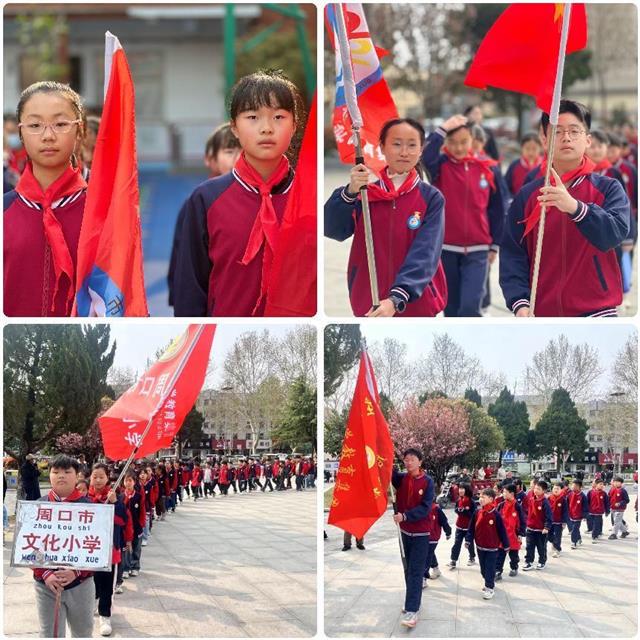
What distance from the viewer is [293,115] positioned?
395 centimetres

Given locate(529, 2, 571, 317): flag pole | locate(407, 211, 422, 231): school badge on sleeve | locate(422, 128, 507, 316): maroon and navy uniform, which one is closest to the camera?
locate(529, 2, 571, 317): flag pole

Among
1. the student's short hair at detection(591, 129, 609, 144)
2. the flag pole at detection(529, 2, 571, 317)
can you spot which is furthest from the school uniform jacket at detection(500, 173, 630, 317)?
the student's short hair at detection(591, 129, 609, 144)

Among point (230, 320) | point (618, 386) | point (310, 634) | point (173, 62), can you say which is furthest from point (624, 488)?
point (173, 62)

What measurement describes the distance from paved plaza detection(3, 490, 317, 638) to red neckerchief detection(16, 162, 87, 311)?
867 mm

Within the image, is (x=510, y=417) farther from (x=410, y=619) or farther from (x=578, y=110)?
(x=578, y=110)

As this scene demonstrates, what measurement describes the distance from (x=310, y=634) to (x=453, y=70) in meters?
18.6

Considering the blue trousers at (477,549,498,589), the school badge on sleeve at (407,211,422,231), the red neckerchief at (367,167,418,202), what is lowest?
the blue trousers at (477,549,498,589)

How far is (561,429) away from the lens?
4.22 metres

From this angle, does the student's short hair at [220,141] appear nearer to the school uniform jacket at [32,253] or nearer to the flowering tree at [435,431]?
the school uniform jacket at [32,253]

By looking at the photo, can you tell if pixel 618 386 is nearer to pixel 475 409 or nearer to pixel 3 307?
pixel 475 409

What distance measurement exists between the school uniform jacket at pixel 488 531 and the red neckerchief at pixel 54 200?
5.84 ft

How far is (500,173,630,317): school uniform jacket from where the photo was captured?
4.30 metres

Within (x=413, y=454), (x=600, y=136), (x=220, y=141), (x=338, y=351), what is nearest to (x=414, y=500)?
(x=413, y=454)

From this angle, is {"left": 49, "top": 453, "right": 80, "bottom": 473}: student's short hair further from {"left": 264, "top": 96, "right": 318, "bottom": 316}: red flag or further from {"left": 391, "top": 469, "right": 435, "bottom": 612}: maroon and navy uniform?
{"left": 391, "top": 469, "right": 435, "bottom": 612}: maroon and navy uniform
